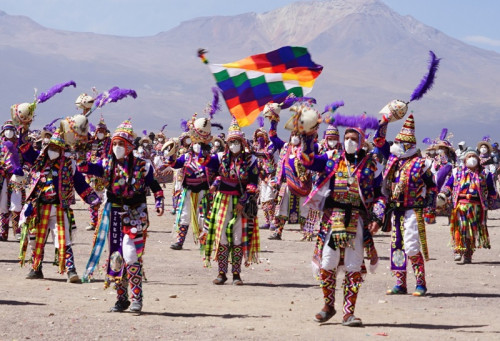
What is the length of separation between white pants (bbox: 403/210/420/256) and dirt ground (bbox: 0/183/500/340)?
0.63 meters

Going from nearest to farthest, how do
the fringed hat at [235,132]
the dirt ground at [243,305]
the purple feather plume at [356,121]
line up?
the dirt ground at [243,305] → the purple feather plume at [356,121] → the fringed hat at [235,132]

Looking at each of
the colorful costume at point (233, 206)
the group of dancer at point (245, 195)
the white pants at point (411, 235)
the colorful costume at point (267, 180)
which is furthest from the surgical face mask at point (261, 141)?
the white pants at point (411, 235)

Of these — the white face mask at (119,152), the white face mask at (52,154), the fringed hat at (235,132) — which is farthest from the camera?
the fringed hat at (235,132)

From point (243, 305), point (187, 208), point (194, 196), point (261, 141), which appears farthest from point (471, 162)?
point (243, 305)

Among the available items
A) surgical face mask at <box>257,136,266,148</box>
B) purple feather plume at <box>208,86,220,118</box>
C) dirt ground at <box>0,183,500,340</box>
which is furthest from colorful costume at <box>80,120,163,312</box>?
surgical face mask at <box>257,136,266,148</box>

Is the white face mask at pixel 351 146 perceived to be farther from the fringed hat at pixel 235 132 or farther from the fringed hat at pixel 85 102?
the fringed hat at pixel 85 102

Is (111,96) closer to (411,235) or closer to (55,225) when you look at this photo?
(55,225)

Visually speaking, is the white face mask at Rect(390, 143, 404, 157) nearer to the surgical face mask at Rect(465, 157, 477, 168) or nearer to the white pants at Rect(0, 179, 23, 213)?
the surgical face mask at Rect(465, 157, 477, 168)

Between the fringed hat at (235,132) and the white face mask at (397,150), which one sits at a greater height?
the fringed hat at (235,132)

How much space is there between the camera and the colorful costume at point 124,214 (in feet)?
38.8

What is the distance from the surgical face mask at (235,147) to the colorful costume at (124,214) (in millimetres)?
2684

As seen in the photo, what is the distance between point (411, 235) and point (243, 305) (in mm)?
2617

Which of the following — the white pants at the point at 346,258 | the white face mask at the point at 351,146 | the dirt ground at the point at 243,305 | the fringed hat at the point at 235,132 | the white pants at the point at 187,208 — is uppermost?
the fringed hat at the point at 235,132

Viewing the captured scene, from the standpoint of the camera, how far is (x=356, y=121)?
1162 centimetres
